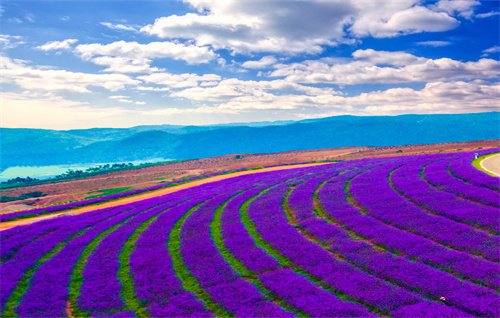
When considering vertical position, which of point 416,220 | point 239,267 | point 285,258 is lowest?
point 239,267

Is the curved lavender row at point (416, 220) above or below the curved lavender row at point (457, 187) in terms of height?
below

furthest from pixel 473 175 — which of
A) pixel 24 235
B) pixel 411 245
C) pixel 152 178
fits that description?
pixel 152 178

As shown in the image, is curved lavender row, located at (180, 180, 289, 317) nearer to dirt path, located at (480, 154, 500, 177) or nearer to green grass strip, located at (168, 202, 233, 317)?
green grass strip, located at (168, 202, 233, 317)

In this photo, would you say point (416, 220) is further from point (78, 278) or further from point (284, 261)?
point (78, 278)

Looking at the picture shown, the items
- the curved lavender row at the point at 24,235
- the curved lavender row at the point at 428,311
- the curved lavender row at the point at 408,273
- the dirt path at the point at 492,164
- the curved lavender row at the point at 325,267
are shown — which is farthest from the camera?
the dirt path at the point at 492,164

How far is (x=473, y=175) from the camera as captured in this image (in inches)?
971

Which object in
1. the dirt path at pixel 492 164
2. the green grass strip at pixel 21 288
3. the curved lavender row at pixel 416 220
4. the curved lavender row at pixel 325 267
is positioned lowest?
the green grass strip at pixel 21 288

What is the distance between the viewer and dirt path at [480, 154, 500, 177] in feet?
85.2

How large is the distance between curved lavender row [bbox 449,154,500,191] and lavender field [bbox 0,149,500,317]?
124 millimetres

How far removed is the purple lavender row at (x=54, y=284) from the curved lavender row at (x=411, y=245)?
16.9m

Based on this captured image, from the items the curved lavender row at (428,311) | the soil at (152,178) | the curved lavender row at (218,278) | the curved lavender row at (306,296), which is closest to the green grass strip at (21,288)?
the curved lavender row at (218,278)

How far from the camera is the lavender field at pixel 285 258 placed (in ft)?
39.3

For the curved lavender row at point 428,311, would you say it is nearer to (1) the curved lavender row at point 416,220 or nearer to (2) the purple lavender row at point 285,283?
(2) the purple lavender row at point 285,283

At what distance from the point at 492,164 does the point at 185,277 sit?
Answer: 1258 inches
